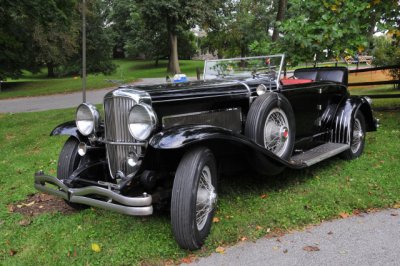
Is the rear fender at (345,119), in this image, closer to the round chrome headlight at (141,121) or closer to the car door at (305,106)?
the car door at (305,106)

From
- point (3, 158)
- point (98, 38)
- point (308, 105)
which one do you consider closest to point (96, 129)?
point (308, 105)

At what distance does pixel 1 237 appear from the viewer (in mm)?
3959

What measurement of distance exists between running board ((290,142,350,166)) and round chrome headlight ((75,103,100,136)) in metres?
2.25

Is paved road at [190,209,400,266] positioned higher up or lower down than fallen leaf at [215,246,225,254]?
higher up

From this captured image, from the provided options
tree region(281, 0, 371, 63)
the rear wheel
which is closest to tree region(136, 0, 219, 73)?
tree region(281, 0, 371, 63)

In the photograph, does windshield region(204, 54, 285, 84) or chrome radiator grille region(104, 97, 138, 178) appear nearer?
chrome radiator grille region(104, 97, 138, 178)

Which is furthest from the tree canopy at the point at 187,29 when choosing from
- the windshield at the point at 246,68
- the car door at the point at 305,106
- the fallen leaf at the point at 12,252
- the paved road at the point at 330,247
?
the fallen leaf at the point at 12,252

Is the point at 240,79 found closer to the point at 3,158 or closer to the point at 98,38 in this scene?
the point at 3,158

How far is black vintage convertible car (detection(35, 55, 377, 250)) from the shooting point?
3.38 m

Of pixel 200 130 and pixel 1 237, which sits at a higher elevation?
pixel 200 130

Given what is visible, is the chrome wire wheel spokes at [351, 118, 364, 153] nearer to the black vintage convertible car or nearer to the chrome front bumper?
the black vintage convertible car

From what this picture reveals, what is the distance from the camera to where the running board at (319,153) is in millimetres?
4871

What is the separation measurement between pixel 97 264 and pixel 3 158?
493 centimetres

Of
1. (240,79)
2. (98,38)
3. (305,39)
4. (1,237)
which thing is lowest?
(1,237)
